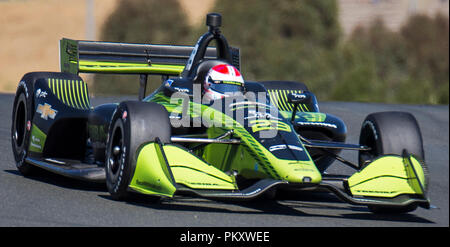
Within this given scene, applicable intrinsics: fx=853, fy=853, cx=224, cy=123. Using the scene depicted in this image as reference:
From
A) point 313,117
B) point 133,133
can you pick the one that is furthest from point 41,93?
point 313,117

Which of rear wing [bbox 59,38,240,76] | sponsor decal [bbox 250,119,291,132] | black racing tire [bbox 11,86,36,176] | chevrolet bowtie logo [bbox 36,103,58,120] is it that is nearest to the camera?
sponsor decal [bbox 250,119,291,132]

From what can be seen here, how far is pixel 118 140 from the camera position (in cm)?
667

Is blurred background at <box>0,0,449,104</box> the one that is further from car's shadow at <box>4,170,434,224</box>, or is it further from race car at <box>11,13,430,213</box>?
car's shadow at <box>4,170,434,224</box>

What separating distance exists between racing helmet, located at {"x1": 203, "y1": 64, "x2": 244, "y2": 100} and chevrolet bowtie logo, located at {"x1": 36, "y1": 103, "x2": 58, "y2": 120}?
4.84 feet

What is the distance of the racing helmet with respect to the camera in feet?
23.4

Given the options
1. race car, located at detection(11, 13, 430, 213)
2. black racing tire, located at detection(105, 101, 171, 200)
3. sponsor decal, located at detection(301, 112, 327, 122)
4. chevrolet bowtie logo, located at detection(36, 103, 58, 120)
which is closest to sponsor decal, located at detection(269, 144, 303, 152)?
race car, located at detection(11, 13, 430, 213)

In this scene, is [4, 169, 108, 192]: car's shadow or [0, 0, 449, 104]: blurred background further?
[0, 0, 449, 104]: blurred background

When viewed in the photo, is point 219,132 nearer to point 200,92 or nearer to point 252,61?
point 200,92

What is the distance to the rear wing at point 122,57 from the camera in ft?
28.2

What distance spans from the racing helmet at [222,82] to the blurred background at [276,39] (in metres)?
16.7

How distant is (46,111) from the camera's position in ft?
25.5

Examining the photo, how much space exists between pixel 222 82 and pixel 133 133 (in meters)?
1.26

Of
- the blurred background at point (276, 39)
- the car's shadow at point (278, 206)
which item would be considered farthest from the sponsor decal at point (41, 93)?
the blurred background at point (276, 39)

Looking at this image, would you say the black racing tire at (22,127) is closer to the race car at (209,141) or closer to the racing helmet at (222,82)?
the race car at (209,141)
